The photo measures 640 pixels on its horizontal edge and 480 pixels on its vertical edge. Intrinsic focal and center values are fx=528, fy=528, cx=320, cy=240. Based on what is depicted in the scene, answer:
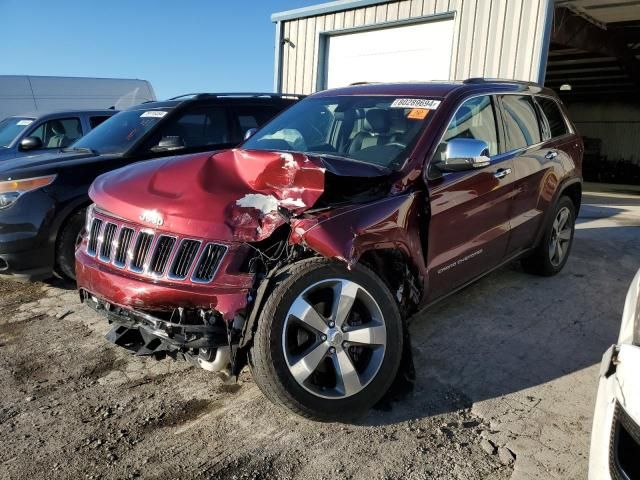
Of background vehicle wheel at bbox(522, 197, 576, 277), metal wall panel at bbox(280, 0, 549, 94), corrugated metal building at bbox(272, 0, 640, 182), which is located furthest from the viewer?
corrugated metal building at bbox(272, 0, 640, 182)

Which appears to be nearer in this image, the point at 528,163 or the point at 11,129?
the point at 528,163

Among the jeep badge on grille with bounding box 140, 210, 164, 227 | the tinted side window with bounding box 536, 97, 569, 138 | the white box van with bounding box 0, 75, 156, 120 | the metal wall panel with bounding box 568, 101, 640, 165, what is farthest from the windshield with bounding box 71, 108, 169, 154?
the metal wall panel with bounding box 568, 101, 640, 165

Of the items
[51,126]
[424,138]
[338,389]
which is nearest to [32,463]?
[338,389]

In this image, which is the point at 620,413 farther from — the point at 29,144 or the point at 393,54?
the point at 393,54

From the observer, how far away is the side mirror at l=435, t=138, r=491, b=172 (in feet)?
10.7

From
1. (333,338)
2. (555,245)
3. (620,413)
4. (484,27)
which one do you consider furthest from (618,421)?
(484,27)

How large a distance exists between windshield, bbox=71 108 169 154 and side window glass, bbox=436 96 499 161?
342 centimetres

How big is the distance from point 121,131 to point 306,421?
4268 mm

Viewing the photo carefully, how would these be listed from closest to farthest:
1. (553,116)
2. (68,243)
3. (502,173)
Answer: (502,173), (68,243), (553,116)

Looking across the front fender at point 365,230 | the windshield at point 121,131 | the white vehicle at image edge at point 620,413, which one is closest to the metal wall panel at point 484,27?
the windshield at point 121,131

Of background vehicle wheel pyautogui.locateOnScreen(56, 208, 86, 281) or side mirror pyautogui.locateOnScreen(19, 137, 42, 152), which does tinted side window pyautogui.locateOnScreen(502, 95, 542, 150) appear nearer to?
background vehicle wheel pyautogui.locateOnScreen(56, 208, 86, 281)

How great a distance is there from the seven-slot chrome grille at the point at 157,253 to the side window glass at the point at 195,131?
262 centimetres

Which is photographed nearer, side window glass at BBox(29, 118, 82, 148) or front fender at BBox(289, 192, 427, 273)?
front fender at BBox(289, 192, 427, 273)

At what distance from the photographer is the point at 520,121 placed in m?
4.54
